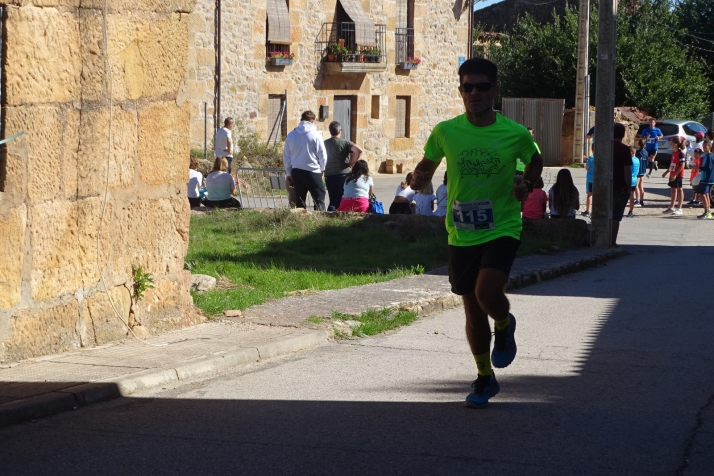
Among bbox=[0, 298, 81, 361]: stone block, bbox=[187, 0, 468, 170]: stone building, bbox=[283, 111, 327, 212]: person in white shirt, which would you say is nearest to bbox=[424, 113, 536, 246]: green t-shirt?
bbox=[0, 298, 81, 361]: stone block

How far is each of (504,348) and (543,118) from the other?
110 ft

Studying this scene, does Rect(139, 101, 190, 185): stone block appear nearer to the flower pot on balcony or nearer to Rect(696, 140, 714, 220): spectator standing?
Rect(696, 140, 714, 220): spectator standing

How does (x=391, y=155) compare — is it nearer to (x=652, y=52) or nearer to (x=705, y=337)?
(x=652, y=52)

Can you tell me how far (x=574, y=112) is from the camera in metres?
37.9

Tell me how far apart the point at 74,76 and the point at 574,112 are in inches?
1285

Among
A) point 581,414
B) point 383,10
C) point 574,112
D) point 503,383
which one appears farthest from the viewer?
point 574,112

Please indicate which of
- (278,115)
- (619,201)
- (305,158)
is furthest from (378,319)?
(278,115)

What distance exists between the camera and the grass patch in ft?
27.1

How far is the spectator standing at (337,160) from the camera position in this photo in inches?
665

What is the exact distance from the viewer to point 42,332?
21.9ft

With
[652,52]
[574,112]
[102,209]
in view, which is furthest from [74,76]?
[652,52]

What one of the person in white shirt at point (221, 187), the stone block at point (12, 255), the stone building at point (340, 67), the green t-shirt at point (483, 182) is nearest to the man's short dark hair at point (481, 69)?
the green t-shirt at point (483, 182)

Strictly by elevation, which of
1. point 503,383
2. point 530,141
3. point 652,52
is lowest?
point 503,383

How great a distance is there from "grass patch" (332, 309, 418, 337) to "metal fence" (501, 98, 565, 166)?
2993cm
